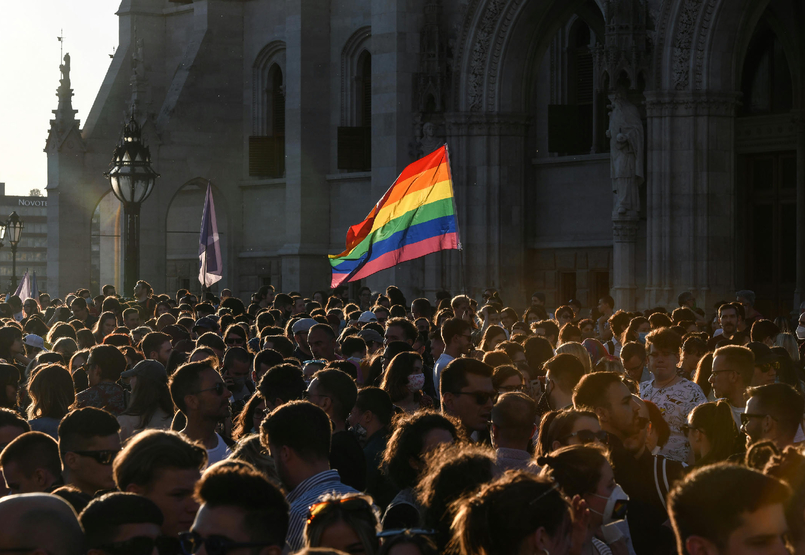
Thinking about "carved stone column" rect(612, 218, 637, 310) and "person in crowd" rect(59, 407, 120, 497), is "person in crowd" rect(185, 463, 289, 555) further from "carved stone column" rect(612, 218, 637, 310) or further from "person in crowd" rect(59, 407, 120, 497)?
"carved stone column" rect(612, 218, 637, 310)

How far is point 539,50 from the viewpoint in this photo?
23.8 meters

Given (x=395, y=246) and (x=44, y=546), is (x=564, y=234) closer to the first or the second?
(x=395, y=246)

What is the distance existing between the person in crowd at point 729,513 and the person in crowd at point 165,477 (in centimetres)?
203

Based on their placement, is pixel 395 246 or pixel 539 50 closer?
pixel 395 246

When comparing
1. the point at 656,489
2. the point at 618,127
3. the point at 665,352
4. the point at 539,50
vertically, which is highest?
the point at 539,50

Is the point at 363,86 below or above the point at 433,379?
above

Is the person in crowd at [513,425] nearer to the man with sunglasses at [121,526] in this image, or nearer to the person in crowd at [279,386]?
the person in crowd at [279,386]

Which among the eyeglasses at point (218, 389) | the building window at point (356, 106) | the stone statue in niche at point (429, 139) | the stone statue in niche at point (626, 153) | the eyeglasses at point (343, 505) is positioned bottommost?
the eyeglasses at point (343, 505)

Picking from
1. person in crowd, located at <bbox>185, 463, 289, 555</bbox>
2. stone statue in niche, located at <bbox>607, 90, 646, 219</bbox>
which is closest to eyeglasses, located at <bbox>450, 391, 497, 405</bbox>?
person in crowd, located at <bbox>185, 463, 289, 555</bbox>

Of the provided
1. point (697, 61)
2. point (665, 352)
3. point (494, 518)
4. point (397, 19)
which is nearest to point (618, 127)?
point (697, 61)

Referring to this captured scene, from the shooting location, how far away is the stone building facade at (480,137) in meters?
20.2

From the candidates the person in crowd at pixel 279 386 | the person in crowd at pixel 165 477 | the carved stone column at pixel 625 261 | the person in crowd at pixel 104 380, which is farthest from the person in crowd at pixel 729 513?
the carved stone column at pixel 625 261

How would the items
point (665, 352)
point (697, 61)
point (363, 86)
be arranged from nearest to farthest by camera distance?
point (665, 352)
point (697, 61)
point (363, 86)

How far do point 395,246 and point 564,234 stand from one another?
10426 millimetres
